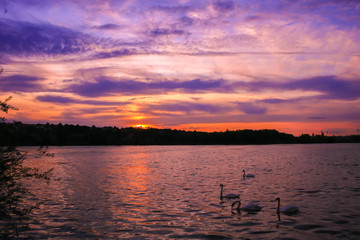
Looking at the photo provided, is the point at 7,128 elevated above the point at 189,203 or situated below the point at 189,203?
above

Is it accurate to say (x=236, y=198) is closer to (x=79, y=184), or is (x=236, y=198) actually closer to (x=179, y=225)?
(x=179, y=225)

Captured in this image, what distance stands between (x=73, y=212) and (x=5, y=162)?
26.6ft

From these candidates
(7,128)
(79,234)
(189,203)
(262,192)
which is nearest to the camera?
(7,128)

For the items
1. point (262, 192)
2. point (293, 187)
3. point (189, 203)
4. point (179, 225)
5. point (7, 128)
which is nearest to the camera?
point (7, 128)

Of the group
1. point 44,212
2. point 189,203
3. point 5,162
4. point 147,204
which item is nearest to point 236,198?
point 189,203

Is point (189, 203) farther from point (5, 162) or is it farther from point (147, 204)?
point (5, 162)

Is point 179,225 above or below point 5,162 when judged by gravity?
below

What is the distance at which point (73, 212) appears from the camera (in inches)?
711

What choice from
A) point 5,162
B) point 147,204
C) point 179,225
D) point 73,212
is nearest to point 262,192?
point 147,204

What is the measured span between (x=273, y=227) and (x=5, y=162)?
11.8m

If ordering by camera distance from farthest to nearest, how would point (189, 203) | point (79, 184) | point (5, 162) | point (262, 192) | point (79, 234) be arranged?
point (79, 184) < point (262, 192) < point (189, 203) < point (79, 234) < point (5, 162)

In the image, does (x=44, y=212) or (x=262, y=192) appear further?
(x=262, y=192)

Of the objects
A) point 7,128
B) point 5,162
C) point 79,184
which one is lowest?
point 79,184

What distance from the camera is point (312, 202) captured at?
66.3ft
